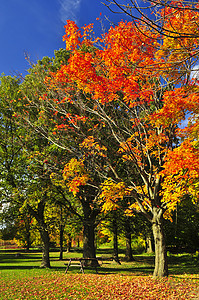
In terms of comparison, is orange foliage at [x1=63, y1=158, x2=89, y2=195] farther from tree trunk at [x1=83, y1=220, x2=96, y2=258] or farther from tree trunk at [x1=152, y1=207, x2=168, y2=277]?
tree trunk at [x1=83, y1=220, x2=96, y2=258]

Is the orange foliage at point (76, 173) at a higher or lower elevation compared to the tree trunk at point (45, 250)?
higher

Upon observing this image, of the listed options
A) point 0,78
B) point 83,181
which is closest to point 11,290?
point 83,181

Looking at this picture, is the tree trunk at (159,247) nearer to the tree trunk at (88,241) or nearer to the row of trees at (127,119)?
the row of trees at (127,119)

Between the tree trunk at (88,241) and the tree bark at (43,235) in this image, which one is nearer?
the tree bark at (43,235)

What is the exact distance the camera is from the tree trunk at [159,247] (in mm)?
9875

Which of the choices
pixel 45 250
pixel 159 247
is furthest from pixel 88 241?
pixel 159 247

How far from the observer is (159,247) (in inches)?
398

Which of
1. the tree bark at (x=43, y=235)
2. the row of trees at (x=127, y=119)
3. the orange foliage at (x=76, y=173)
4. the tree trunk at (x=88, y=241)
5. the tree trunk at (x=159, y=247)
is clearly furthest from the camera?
the tree trunk at (x=88, y=241)

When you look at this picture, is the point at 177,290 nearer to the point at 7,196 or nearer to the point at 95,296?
the point at 95,296

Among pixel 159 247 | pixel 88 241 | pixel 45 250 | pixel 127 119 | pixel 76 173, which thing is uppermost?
pixel 127 119

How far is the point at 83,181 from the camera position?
35.9ft

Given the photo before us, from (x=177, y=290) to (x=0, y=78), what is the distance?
16.7m

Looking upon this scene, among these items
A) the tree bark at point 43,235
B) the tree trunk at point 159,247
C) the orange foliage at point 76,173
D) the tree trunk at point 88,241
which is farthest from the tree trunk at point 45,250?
the tree trunk at point 159,247

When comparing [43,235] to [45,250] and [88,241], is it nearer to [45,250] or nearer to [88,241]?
[45,250]
